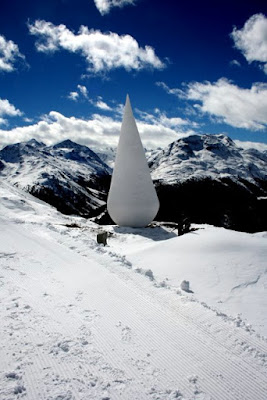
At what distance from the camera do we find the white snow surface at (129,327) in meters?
3.36

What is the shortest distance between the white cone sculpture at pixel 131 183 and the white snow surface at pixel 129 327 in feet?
29.1

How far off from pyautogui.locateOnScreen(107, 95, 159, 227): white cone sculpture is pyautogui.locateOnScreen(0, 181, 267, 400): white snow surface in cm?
888

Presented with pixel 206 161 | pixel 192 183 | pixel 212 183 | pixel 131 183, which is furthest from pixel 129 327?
pixel 206 161

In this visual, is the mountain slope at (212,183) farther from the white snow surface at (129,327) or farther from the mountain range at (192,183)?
the white snow surface at (129,327)

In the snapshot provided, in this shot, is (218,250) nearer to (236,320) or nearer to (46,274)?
(236,320)

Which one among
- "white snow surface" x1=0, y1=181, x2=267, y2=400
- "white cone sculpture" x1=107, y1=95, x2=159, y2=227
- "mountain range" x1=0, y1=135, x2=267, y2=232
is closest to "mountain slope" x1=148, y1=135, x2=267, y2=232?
"mountain range" x1=0, y1=135, x2=267, y2=232

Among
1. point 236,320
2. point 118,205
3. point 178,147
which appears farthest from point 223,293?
point 178,147

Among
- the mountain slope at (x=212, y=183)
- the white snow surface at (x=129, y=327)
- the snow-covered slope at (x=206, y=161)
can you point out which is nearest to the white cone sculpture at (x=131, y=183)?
the mountain slope at (x=212, y=183)

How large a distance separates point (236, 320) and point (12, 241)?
26.7 ft

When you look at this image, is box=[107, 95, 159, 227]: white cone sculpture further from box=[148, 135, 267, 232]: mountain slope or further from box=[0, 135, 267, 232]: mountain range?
box=[0, 135, 267, 232]: mountain range

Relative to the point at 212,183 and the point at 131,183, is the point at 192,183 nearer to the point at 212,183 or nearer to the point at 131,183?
the point at 212,183

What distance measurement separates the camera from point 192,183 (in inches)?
4195

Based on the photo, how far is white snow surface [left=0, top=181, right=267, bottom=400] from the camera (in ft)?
11.0

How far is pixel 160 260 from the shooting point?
968 cm
